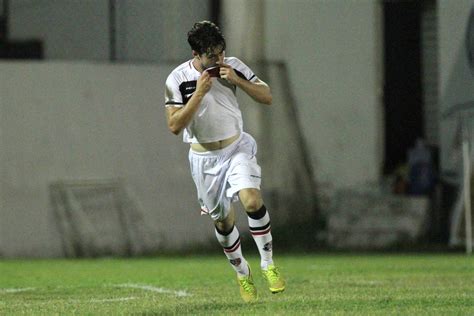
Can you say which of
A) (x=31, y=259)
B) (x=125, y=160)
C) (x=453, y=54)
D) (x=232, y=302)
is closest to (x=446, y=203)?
(x=453, y=54)

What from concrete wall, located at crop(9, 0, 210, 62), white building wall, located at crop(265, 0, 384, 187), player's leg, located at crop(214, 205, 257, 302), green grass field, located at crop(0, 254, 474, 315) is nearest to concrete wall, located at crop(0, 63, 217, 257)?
concrete wall, located at crop(9, 0, 210, 62)

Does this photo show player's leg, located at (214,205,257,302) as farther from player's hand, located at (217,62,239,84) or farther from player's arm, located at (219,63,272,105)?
player's hand, located at (217,62,239,84)

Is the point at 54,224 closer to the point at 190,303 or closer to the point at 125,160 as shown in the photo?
the point at 125,160

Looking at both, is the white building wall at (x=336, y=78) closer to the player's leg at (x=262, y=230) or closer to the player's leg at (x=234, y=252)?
the player's leg at (x=234, y=252)

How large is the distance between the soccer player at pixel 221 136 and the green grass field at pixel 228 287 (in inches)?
18.5

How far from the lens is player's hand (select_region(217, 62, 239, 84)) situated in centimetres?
1049

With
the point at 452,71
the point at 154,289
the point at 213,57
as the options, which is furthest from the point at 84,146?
the point at 213,57

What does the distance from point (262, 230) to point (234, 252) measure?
474 mm

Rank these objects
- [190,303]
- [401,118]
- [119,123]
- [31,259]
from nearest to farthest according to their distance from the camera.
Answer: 1. [190,303]
2. [31,259]
3. [119,123]
4. [401,118]

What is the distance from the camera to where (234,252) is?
11062mm

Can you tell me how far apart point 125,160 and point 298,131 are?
349 centimetres

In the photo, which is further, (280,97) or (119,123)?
(280,97)

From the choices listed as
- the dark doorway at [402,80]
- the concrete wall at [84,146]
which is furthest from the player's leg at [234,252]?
the dark doorway at [402,80]

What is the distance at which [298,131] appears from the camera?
2522 cm
